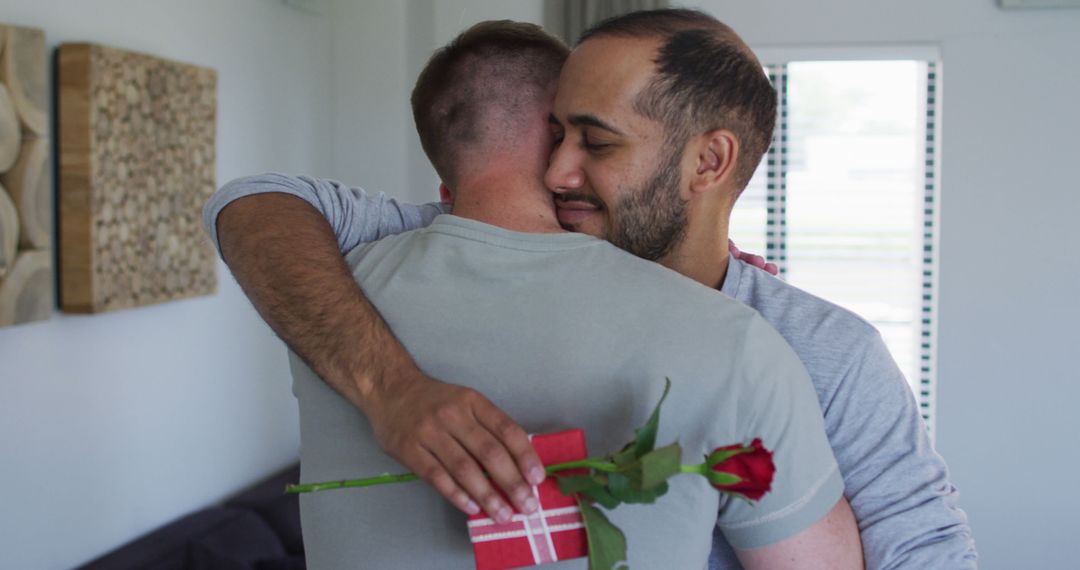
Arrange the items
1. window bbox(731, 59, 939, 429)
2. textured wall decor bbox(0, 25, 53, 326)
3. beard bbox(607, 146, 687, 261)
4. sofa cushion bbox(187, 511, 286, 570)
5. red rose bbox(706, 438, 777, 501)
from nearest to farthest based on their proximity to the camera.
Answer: red rose bbox(706, 438, 777, 501) → beard bbox(607, 146, 687, 261) → textured wall decor bbox(0, 25, 53, 326) → sofa cushion bbox(187, 511, 286, 570) → window bbox(731, 59, 939, 429)

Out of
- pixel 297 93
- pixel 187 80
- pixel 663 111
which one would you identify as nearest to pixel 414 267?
pixel 663 111

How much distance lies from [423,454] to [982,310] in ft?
13.8

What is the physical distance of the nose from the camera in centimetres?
113

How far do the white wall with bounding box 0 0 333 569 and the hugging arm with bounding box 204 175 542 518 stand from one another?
1615 mm

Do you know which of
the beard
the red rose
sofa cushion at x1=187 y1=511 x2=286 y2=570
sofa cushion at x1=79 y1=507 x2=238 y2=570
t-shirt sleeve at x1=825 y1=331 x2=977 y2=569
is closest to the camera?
the red rose

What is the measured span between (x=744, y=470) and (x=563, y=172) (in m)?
0.50

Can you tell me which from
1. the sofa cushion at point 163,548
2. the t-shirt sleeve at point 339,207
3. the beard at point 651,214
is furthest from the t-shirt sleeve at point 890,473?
the sofa cushion at point 163,548

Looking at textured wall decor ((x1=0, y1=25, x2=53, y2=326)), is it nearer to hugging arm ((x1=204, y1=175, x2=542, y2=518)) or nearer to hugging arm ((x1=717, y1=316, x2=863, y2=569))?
hugging arm ((x1=204, y1=175, x2=542, y2=518))

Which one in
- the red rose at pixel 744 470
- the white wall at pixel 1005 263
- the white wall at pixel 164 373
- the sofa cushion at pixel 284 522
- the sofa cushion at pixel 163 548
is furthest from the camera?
the white wall at pixel 1005 263

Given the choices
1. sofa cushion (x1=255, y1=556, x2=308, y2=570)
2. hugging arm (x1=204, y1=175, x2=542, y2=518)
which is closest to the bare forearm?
hugging arm (x1=204, y1=175, x2=542, y2=518)

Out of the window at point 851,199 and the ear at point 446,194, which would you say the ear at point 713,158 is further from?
the window at point 851,199

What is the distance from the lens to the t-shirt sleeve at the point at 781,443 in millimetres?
932

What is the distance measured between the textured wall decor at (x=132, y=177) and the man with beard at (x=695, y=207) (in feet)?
5.35

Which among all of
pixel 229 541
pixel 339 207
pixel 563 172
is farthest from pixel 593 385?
pixel 229 541
